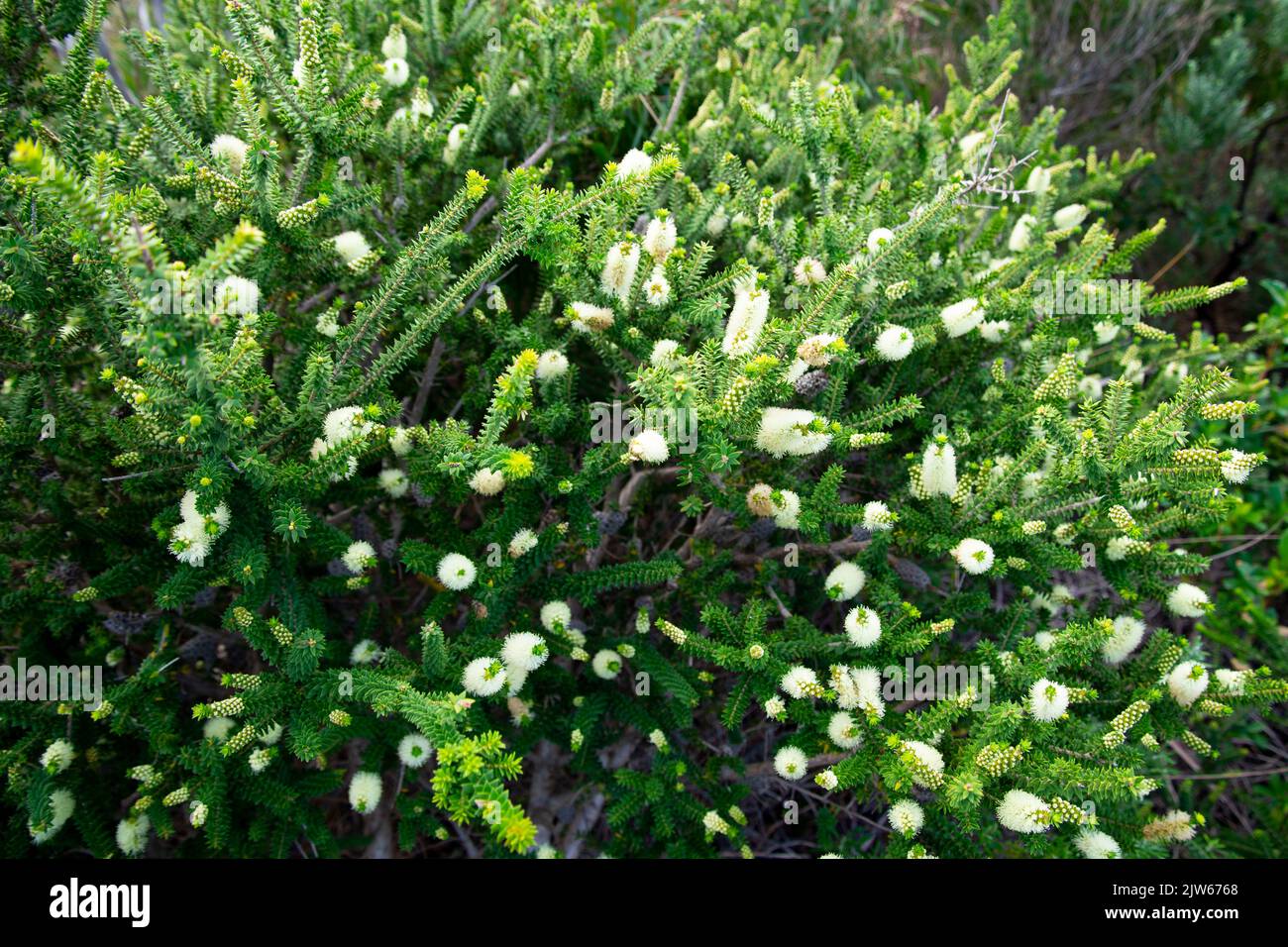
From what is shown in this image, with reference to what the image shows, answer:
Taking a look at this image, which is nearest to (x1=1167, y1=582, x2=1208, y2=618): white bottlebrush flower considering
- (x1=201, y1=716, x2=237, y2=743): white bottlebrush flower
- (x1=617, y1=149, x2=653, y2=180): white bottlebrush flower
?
(x1=617, y1=149, x2=653, y2=180): white bottlebrush flower

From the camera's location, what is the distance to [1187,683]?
7.02 feet

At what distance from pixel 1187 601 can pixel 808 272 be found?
1.51 meters

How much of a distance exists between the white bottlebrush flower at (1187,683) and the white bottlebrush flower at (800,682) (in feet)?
3.37

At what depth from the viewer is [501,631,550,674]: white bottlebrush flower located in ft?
6.87

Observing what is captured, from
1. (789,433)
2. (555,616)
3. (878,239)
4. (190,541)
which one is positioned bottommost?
(555,616)

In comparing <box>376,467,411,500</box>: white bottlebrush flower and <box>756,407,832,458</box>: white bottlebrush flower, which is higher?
<box>756,407,832,458</box>: white bottlebrush flower

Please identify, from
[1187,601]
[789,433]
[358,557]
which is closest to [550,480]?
[358,557]

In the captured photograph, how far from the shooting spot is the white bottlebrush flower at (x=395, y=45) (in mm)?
2656

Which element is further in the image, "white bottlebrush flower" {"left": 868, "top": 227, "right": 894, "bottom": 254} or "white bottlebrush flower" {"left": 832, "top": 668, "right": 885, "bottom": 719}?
"white bottlebrush flower" {"left": 868, "top": 227, "right": 894, "bottom": 254}

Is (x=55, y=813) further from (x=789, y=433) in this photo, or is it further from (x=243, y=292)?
(x=789, y=433)

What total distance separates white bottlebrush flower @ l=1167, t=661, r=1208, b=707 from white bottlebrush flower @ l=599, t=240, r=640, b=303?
1.88 metres

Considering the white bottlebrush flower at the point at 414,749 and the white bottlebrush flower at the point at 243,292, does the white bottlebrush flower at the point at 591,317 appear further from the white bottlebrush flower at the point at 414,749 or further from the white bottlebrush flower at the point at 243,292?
the white bottlebrush flower at the point at 414,749

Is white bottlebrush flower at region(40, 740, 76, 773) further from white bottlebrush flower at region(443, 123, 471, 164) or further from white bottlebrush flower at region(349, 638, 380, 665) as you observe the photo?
white bottlebrush flower at region(443, 123, 471, 164)

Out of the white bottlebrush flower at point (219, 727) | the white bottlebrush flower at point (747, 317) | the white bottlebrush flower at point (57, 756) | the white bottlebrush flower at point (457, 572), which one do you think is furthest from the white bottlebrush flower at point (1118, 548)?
the white bottlebrush flower at point (57, 756)
